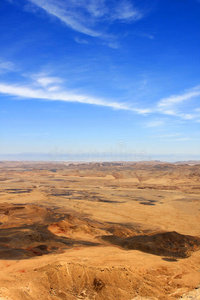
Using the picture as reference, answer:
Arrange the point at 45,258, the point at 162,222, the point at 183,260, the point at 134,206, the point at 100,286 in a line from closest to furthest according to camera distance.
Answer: the point at 100,286
the point at 45,258
the point at 183,260
the point at 162,222
the point at 134,206

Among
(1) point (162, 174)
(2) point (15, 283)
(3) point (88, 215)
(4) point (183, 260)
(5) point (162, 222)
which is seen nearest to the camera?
(2) point (15, 283)

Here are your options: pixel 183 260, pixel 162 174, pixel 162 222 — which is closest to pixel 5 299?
pixel 183 260

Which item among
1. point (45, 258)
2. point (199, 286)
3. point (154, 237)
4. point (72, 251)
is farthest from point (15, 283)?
point (154, 237)

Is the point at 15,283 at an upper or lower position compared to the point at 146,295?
upper

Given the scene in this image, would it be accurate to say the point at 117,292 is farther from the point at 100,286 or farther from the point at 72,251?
the point at 72,251

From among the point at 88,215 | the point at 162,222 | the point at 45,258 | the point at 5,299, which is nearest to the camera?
the point at 5,299

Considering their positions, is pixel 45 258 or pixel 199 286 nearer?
pixel 199 286

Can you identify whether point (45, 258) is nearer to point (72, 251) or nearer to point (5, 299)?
point (72, 251)

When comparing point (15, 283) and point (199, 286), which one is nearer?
point (15, 283)

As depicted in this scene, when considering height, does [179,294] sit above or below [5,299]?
below
